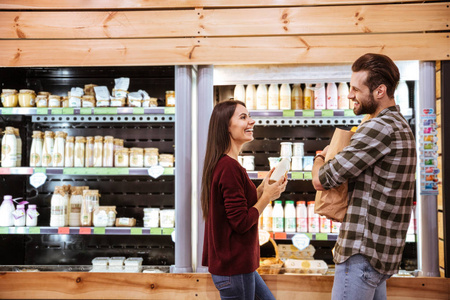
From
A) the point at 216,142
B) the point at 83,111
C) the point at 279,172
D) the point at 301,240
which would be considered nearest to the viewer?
the point at 216,142

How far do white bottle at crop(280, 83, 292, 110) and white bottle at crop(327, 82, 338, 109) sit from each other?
0.30 metres

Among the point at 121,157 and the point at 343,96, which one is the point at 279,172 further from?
the point at 121,157

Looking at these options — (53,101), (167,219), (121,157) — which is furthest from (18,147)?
(167,219)

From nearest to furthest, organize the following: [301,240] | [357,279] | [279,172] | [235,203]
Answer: [357,279], [235,203], [279,172], [301,240]

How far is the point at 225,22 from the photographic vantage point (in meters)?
2.67

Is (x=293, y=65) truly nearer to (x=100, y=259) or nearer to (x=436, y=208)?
(x=436, y=208)

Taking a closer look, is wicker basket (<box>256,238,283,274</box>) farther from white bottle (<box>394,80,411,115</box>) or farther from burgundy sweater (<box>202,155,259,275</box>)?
white bottle (<box>394,80,411,115</box>)

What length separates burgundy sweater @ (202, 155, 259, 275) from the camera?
1.77 meters

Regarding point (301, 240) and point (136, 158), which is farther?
point (136, 158)

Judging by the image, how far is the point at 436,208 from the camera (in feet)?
8.34

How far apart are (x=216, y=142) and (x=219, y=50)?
973mm

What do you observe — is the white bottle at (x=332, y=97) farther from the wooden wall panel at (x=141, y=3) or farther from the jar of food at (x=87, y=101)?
the jar of food at (x=87, y=101)

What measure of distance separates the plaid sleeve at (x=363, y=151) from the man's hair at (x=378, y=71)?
0.18 m

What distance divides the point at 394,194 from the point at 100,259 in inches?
88.2
